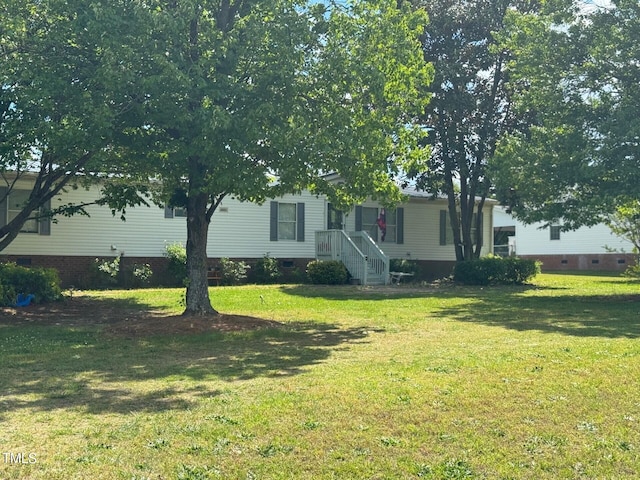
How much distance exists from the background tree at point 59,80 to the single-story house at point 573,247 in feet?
105

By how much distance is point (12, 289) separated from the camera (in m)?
15.3

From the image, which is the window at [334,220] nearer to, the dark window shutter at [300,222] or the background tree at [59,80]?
the dark window shutter at [300,222]

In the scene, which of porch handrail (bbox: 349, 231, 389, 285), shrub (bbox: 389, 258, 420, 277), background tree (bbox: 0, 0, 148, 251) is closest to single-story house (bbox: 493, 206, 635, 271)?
shrub (bbox: 389, 258, 420, 277)

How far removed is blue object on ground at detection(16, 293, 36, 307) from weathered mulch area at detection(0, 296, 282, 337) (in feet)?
0.54

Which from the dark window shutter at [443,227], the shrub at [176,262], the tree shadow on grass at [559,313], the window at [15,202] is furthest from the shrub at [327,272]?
the window at [15,202]

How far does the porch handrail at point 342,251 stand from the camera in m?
23.1

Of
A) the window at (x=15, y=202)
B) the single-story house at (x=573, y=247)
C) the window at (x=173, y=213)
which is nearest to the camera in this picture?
the window at (x=15, y=202)

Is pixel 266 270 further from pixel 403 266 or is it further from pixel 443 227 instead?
pixel 443 227

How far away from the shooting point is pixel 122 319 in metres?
13.5

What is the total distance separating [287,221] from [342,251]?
7.87ft

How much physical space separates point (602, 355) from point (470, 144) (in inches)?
664

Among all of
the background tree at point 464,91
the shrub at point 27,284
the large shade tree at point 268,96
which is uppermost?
the background tree at point 464,91

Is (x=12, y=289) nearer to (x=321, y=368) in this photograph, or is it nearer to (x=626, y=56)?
(x=321, y=368)

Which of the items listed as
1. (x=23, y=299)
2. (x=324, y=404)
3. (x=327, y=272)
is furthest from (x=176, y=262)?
(x=324, y=404)
